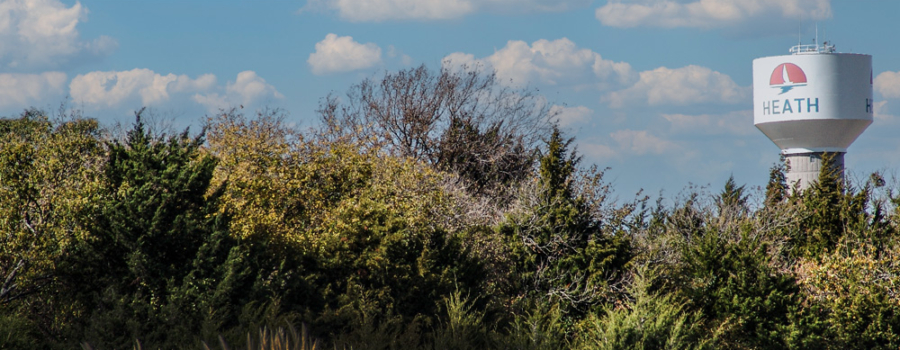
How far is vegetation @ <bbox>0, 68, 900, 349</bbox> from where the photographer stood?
64.2ft

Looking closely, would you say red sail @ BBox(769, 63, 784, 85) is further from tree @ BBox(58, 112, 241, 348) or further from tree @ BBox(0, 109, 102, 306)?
tree @ BBox(0, 109, 102, 306)

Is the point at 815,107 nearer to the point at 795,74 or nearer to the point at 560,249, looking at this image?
the point at 795,74

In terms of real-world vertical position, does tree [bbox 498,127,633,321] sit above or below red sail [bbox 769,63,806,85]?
below

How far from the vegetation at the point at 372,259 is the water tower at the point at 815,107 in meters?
5.21

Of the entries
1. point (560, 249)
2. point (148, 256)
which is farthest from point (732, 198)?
point (148, 256)

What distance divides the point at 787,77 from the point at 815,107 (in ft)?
7.82

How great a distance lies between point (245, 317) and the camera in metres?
18.9

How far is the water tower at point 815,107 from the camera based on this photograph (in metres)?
40.9

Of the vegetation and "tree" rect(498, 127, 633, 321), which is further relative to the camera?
"tree" rect(498, 127, 633, 321)

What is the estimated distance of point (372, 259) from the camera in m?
23.2

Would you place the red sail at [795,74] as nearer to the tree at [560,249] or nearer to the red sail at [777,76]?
the red sail at [777,76]

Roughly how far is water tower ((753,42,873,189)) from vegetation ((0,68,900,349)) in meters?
5.21

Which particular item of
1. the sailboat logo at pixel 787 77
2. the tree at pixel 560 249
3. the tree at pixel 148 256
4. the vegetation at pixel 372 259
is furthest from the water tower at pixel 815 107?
the tree at pixel 148 256

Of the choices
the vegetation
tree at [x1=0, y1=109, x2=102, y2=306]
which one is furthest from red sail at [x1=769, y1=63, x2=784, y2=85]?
tree at [x1=0, y1=109, x2=102, y2=306]
